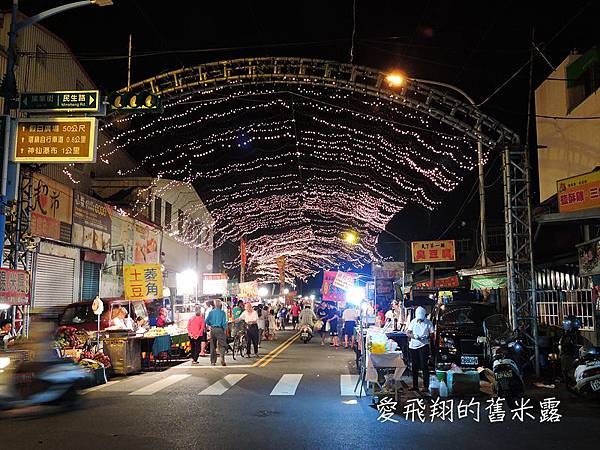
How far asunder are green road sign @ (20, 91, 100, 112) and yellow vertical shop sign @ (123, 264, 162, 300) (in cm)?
638

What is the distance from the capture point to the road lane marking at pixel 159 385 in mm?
11281

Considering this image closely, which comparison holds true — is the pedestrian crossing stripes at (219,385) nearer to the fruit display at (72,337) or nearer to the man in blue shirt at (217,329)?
the fruit display at (72,337)

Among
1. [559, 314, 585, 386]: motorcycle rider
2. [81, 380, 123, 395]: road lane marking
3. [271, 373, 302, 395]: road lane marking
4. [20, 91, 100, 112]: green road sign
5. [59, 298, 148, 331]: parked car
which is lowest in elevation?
[81, 380, 123, 395]: road lane marking

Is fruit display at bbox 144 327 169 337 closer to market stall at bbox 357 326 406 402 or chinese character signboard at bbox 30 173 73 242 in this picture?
chinese character signboard at bbox 30 173 73 242

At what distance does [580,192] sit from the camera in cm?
1230

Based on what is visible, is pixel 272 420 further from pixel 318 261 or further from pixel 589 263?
pixel 318 261

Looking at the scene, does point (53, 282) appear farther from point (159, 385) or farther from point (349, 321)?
point (349, 321)

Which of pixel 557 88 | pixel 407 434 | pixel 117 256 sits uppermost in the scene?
pixel 557 88

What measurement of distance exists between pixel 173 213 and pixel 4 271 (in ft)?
72.4

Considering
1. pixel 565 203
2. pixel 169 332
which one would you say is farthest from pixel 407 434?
pixel 169 332

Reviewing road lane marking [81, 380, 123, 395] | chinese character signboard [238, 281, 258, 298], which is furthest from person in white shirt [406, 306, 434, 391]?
chinese character signboard [238, 281, 258, 298]

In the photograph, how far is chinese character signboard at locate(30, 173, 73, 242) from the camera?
16578 millimetres

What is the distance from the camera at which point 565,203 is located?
12.6 meters

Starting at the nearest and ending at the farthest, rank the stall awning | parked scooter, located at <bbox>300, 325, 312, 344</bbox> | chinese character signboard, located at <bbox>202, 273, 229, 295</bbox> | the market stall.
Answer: the market stall
the stall awning
parked scooter, located at <bbox>300, 325, 312, 344</bbox>
chinese character signboard, located at <bbox>202, 273, 229, 295</bbox>
